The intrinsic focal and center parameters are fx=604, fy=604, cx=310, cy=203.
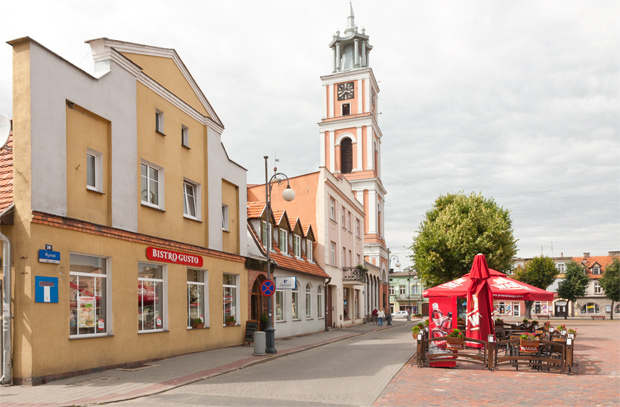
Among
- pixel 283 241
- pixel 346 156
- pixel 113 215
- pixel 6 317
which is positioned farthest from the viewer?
pixel 346 156

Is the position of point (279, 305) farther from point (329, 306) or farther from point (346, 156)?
point (346, 156)

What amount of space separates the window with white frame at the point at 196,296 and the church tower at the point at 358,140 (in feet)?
140

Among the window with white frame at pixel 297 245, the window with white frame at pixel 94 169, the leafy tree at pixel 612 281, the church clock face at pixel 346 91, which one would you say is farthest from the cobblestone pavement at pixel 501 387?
the leafy tree at pixel 612 281

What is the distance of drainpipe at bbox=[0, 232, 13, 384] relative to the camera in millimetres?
11570

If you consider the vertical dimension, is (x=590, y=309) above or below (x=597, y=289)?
below

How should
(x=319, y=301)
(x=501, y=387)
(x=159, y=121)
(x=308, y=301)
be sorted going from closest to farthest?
1. (x=501, y=387)
2. (x=159, y=121)
3. (x=308, y=301)
4. (x=319, y=301)

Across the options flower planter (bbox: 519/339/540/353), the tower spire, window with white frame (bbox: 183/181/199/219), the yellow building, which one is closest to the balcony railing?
the yellow building

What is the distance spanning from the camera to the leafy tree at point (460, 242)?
37.7 metres

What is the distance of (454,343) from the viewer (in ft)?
49.7

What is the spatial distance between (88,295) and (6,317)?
2.40 m

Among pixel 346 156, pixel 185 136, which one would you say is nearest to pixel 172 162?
pixel 185 136

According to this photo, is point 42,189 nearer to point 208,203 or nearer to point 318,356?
point 208,203

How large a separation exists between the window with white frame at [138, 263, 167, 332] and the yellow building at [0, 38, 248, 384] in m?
0.03

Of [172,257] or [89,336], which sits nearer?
[89,336]
